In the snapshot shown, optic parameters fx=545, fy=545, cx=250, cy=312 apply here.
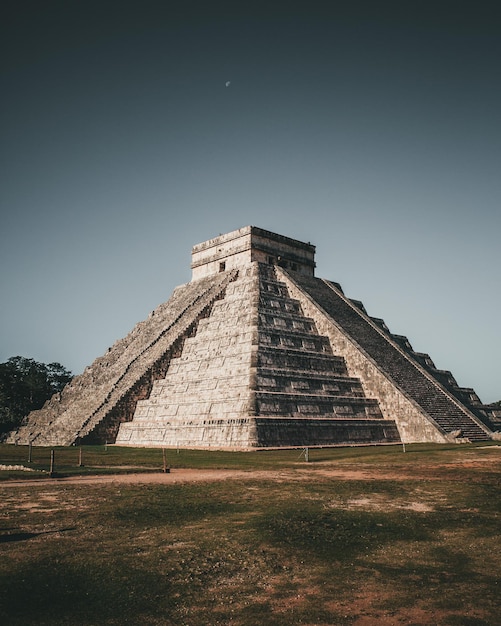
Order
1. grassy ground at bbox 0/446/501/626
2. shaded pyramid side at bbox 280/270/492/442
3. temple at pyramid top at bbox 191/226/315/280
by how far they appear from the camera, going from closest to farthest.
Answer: grassy ground at bbox 0/446/501/626 → shaded pyramid side at bbox 280/270/492/442 → temple at pyramid top at bbox 191/226/315/280

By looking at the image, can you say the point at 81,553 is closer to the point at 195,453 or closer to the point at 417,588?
the point at 417,588

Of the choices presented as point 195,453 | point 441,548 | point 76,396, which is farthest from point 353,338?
point 441,548

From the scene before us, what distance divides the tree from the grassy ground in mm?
35341

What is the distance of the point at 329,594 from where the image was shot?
5.59 meters

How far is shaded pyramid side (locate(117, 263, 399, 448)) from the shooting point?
25141 mm

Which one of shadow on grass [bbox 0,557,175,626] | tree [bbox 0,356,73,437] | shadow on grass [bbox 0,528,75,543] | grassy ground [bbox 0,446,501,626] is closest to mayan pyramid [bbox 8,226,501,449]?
tree [bbox 0,356,73,437]

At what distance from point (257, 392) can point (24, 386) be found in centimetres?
2931

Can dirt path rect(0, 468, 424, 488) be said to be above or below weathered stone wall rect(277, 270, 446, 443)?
below

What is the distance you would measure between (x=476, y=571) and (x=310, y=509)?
3.96m

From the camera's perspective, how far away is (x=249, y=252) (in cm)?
4038

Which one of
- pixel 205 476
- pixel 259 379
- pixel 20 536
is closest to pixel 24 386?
pixel 259 379

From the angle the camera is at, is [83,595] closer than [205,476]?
Yes

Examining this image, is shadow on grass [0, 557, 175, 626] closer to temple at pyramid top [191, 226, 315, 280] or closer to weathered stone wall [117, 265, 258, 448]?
weathered stone wall [117, 265, 258, 448]

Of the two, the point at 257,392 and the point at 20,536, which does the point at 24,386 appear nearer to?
the point at 257,392
